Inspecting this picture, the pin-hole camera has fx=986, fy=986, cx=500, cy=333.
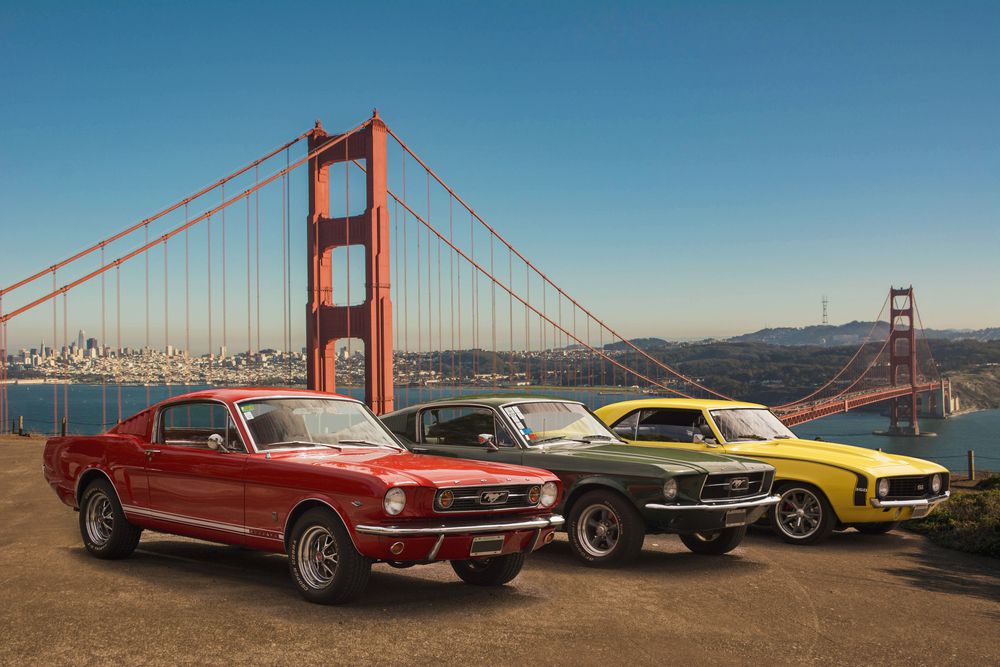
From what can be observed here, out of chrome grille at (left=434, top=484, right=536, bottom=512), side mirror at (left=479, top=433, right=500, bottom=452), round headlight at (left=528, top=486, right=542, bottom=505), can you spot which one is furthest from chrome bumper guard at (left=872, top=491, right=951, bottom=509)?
chrome grille at (left=434, top=484, right=536, bottom=512)

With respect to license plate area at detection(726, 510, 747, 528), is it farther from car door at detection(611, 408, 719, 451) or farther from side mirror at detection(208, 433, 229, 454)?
side mirror at detection(208, 433, 229, 454)

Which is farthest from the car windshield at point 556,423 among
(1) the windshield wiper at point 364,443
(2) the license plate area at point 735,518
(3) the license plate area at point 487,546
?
(3) the license plate area at point 487,546

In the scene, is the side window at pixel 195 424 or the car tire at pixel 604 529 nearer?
the side window at pixel 195 424

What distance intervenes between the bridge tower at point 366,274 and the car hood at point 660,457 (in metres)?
22.5

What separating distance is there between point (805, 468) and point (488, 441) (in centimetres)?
352

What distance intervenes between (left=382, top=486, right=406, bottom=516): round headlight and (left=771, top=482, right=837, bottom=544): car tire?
525 cm

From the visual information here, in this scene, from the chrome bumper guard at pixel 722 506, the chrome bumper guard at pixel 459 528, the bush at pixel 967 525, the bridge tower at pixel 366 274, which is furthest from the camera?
the bridge tower at pixel 366 274

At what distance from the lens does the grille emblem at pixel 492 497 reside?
21.6 ft

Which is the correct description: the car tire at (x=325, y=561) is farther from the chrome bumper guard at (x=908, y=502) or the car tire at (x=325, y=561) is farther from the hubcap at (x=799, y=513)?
the chrome bumper guard at (x=908, y=502)

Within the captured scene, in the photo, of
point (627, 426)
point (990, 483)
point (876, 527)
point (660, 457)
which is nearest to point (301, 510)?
point (660, 457)

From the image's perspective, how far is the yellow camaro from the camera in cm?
993

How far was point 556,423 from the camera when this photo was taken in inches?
379

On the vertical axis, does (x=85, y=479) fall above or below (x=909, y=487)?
above

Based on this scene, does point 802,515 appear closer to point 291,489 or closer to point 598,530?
point 598,530
